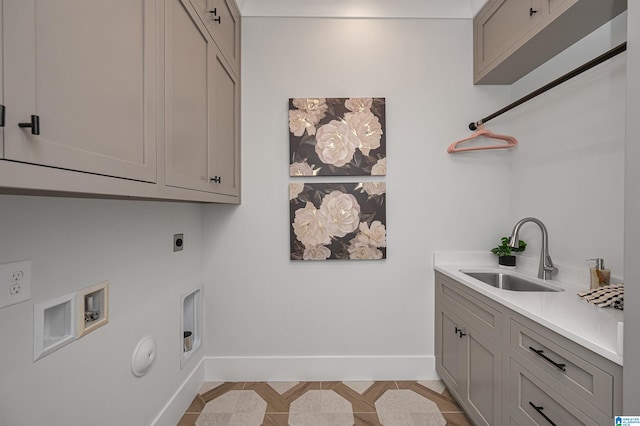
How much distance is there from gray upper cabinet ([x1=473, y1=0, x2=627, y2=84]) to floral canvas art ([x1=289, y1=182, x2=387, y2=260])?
1.08m

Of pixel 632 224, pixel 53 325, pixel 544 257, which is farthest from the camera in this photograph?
pixel 544 257

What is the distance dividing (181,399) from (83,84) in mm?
1829

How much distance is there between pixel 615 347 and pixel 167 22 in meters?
1.82

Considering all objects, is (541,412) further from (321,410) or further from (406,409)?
(321,410)

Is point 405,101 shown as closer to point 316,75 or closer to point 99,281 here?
point 316,75

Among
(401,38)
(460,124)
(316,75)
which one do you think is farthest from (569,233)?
(316,75)

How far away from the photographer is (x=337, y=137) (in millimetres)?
2109

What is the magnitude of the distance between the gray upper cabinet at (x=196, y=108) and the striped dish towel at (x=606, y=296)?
1.81 meters

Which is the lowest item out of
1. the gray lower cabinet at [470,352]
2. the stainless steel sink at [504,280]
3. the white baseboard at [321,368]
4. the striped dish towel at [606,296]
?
the white baseboard at [321,368]

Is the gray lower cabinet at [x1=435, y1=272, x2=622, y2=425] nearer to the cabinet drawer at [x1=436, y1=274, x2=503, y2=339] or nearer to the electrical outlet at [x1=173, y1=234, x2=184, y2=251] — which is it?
the cabinet drawer at [x1=436, y1=274, x2=503, y2=339]

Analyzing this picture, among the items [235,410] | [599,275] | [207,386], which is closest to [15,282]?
[235,410]

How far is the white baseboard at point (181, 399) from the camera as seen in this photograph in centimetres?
158

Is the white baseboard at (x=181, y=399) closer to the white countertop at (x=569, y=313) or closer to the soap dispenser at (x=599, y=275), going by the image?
the white countertop at (x=569, y=313)

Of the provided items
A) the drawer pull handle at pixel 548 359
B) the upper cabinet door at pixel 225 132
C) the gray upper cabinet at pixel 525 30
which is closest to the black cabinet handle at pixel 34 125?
the upper cabinet door at pixel 225 132
